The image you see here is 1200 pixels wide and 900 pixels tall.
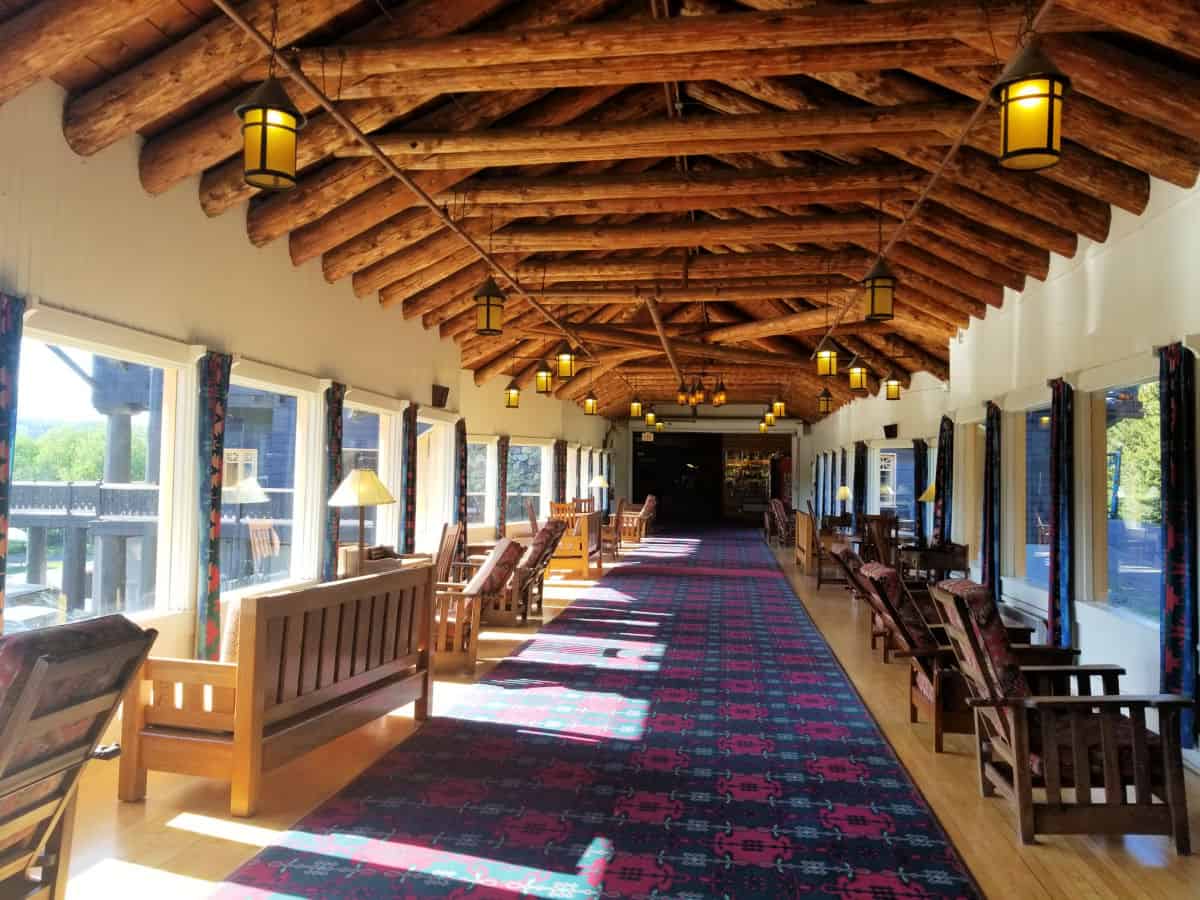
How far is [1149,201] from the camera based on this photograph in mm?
5266

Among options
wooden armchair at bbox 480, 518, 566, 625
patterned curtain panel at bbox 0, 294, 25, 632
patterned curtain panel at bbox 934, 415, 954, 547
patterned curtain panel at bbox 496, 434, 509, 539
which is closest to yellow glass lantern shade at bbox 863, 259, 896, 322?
wooden armchair at bbox 480, 518, 566, 625

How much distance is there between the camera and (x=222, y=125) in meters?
5.21

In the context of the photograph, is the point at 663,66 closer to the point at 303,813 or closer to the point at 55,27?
the point at 55,27

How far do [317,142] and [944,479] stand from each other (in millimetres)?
7814

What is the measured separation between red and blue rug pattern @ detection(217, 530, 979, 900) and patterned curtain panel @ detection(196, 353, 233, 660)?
1.89 meters

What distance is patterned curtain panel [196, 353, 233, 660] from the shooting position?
5.82 meters

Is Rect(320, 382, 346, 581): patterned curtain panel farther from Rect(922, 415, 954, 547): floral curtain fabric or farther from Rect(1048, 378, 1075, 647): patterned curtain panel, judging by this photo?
Rect(922, 415, 954, 547): floral curtain fabric

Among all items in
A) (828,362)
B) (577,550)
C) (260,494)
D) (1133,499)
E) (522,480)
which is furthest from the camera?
(522,480)

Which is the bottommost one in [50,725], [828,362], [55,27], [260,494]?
[50,725]

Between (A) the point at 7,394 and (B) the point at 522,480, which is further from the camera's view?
(B) the point at 522,480

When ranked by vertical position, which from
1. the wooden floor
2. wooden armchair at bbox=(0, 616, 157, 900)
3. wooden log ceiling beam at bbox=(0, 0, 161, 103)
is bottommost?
the wooden floor

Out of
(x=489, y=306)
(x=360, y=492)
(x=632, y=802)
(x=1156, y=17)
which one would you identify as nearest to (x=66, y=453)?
(x=360, y=492)

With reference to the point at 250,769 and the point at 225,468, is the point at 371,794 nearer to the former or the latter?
the point at 250,769

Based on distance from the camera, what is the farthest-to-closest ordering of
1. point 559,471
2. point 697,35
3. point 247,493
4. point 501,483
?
point 559,471, point 501,483, point 247,493, point 697,35
